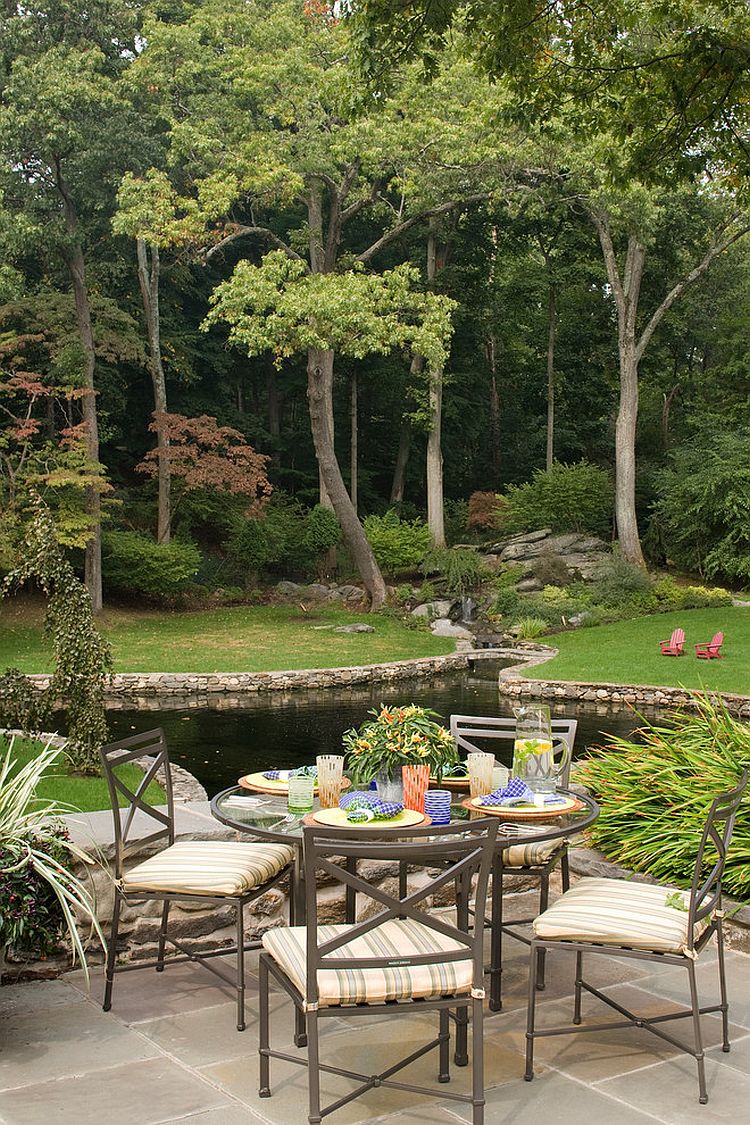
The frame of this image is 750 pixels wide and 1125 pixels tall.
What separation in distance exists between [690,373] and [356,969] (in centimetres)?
2817

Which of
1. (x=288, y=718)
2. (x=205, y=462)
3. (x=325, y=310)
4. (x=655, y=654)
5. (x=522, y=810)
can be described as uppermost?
(x=325, y=310)

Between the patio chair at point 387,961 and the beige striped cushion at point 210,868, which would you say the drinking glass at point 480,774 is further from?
the patio chair at point 387,961

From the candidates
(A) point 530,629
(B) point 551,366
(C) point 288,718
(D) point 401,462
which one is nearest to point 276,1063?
(C) point 288,718

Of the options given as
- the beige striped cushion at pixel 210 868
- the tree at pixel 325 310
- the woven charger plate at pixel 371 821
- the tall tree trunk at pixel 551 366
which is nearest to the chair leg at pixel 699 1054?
the woven charger plate at pixel 371 821

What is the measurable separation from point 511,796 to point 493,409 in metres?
28.3

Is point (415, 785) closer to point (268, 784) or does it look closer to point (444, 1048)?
point (268, 784)

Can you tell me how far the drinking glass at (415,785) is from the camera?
3652mm

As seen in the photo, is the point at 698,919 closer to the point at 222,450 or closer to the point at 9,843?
the point at 9,843

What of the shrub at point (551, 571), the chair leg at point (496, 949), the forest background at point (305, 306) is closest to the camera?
the chair leg at point (496, 949)

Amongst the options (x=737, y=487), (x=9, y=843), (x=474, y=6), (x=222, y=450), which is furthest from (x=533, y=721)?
(x=222, y=450)

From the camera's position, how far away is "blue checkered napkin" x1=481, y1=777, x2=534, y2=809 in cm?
378

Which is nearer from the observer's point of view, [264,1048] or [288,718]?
[264,1048]

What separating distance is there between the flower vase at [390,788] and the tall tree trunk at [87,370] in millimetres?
17114

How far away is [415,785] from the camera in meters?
3.66
